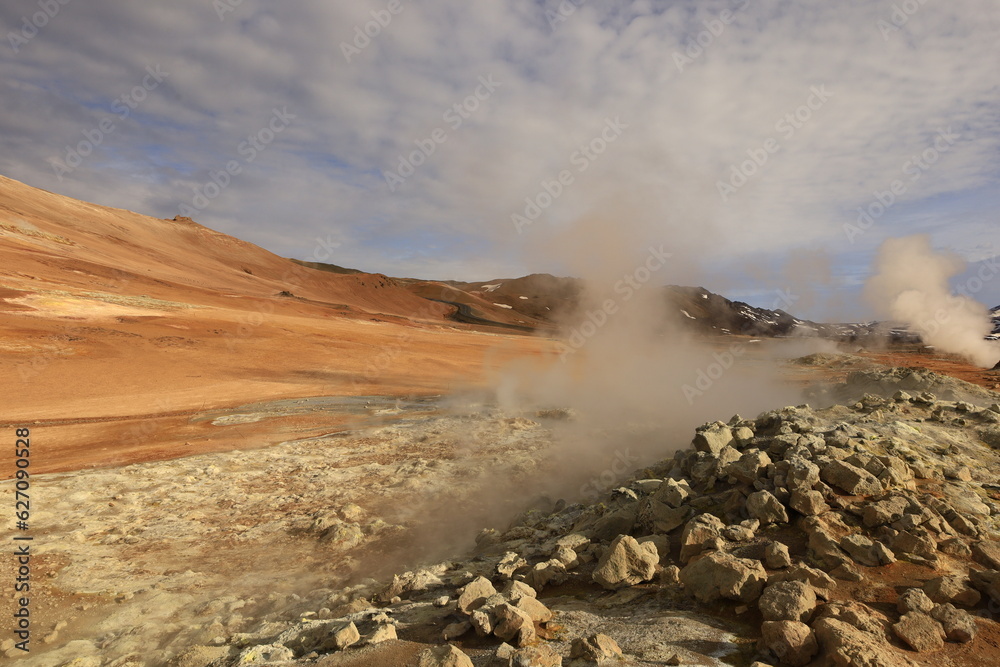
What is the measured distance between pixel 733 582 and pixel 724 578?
92 millimetres

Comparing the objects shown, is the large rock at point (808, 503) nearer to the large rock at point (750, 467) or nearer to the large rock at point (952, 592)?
the large rock at point (750, 467)

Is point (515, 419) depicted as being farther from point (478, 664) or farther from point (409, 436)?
point (478, 664)

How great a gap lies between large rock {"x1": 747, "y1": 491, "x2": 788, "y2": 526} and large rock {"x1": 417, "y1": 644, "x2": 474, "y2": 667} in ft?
11.2

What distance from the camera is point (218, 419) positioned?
46.5ft

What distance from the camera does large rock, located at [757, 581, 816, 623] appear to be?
358 cm

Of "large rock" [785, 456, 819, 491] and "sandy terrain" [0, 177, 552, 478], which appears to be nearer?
"large rock" [785, 456, 819, 491]

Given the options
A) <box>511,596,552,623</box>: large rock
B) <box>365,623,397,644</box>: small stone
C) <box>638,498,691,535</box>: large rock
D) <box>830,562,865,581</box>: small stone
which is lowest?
<box>365,623,397,644</box>: small stone

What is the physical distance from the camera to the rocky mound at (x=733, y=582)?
136 inches

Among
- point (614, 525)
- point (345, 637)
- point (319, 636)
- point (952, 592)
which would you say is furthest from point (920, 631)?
point (319, 636)

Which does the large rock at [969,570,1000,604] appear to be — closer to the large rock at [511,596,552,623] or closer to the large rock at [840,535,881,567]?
the large rock at [840,535,881,567]

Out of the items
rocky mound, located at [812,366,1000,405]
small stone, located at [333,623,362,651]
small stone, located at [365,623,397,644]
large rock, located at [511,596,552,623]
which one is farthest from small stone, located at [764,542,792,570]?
rocky mound, located at [812,366,1000,405]

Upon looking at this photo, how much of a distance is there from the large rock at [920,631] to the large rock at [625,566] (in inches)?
75.0

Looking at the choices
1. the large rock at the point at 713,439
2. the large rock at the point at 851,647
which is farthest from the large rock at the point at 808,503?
the large rock at the point at 713,439

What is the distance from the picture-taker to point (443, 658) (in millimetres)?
3490
